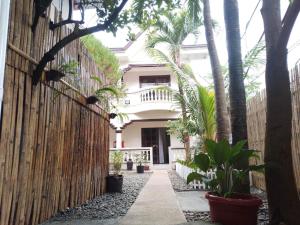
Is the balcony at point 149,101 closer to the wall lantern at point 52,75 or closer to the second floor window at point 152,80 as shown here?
the second floor window at point 152,80

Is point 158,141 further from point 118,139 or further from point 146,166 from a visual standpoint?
point 146,166

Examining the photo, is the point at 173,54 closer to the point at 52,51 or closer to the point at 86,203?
the point at 86,203

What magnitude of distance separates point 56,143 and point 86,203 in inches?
65.4

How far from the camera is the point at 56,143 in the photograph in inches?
163

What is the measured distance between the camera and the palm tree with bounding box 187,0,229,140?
A: 242 inches

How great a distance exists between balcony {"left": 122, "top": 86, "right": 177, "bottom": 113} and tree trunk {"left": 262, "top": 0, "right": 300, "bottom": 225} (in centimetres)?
1291

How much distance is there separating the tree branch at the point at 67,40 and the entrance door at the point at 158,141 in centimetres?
1409

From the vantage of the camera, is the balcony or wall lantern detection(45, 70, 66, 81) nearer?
wall lantern detection(45, 70, 66, 81)

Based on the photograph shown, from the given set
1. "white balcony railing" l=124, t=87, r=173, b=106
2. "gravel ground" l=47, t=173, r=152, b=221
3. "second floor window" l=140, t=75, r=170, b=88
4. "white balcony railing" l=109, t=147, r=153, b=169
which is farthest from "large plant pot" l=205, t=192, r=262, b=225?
"second floor window" l=140, t=75, r=170, b=88

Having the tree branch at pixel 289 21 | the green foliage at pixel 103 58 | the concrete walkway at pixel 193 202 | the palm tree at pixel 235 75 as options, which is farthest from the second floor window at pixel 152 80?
the tree branch at pixel 289 21

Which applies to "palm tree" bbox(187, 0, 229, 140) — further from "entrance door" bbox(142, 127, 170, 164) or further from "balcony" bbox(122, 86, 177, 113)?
"entrance door" bbox(142, 127, 170, 164)

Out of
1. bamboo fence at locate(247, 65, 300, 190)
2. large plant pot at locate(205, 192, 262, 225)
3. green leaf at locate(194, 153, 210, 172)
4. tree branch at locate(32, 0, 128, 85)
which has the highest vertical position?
tree branch at locate(32, 0, 128, 85)

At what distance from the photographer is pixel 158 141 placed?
17672 mm

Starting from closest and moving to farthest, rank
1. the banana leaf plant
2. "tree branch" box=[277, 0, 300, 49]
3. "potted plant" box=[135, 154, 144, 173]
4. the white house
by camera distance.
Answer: "tree branch" box=[277, 0, 300, 49] → the banana leaf plant → "potted plant" box=[135, 154, 144, 173] → the white house
